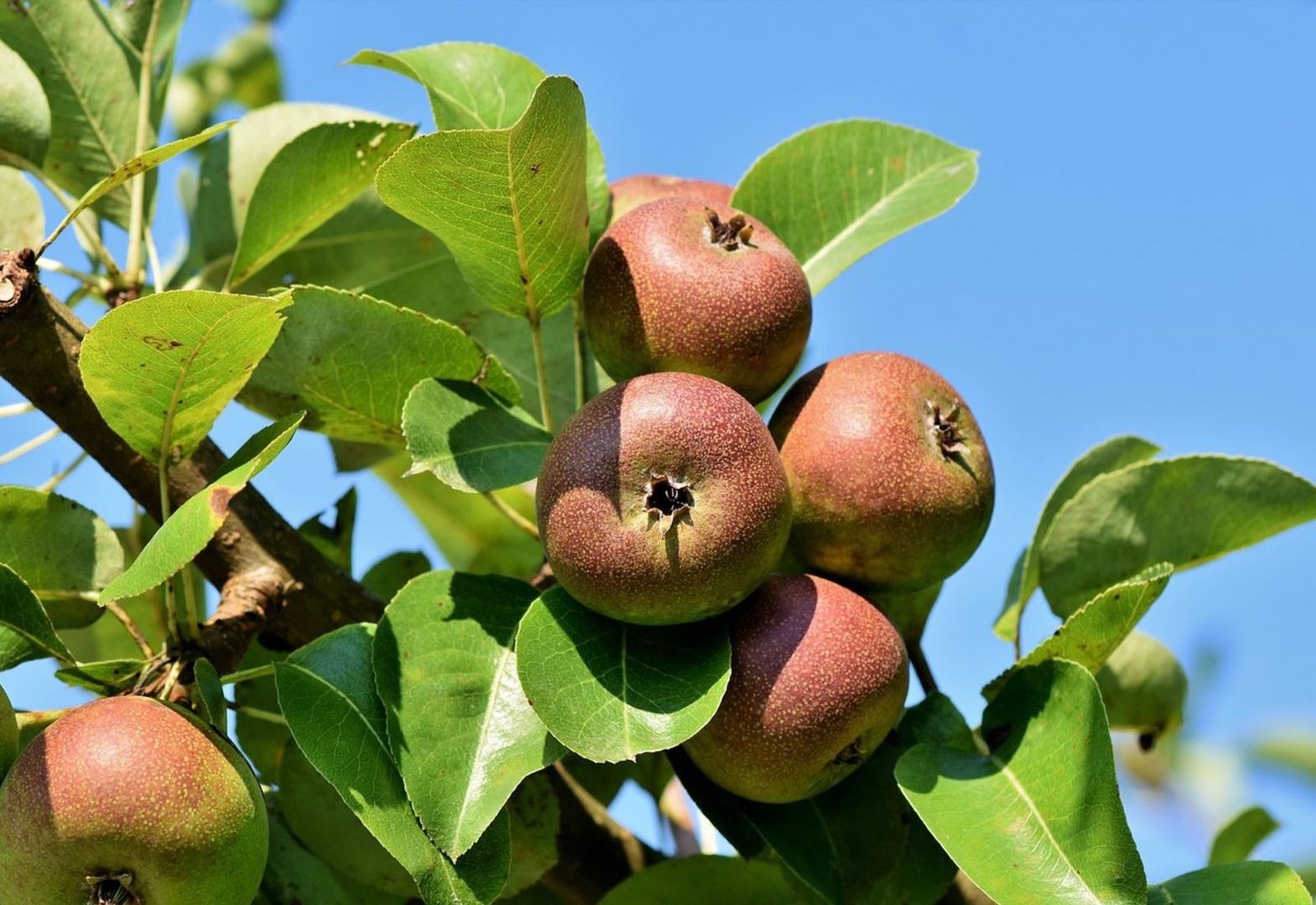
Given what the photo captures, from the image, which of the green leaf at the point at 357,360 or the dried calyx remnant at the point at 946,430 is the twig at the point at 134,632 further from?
the dried calyx remnant at the point at 946,430

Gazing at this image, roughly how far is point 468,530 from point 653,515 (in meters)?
1.22

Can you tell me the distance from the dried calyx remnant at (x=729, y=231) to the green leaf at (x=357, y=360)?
314 mm

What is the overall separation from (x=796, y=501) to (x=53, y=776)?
2.81 ft

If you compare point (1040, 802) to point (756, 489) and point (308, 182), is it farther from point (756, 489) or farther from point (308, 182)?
point (308, 182)

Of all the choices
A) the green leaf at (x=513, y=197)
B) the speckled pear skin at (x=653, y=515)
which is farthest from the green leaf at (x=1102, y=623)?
the green leaf at (x=513, y=197)

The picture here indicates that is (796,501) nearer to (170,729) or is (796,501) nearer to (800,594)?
(800,594)

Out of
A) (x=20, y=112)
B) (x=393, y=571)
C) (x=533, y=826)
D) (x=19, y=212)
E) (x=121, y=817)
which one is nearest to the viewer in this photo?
(x=121, y=817)

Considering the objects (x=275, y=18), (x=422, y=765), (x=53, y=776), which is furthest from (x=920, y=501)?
(x=275, y=18)

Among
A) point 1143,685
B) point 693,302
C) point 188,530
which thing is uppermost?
point 693,302

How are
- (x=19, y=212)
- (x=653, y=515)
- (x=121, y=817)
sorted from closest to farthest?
(x=121, y=817) < (x=653, y=515) < (x=19, y=212)

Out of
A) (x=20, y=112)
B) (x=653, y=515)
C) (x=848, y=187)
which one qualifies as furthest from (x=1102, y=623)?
(x=20, y=112)

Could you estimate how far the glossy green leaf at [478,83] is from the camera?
1948 millimetres

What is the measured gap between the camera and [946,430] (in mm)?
1778

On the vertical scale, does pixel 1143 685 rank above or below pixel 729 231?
below
